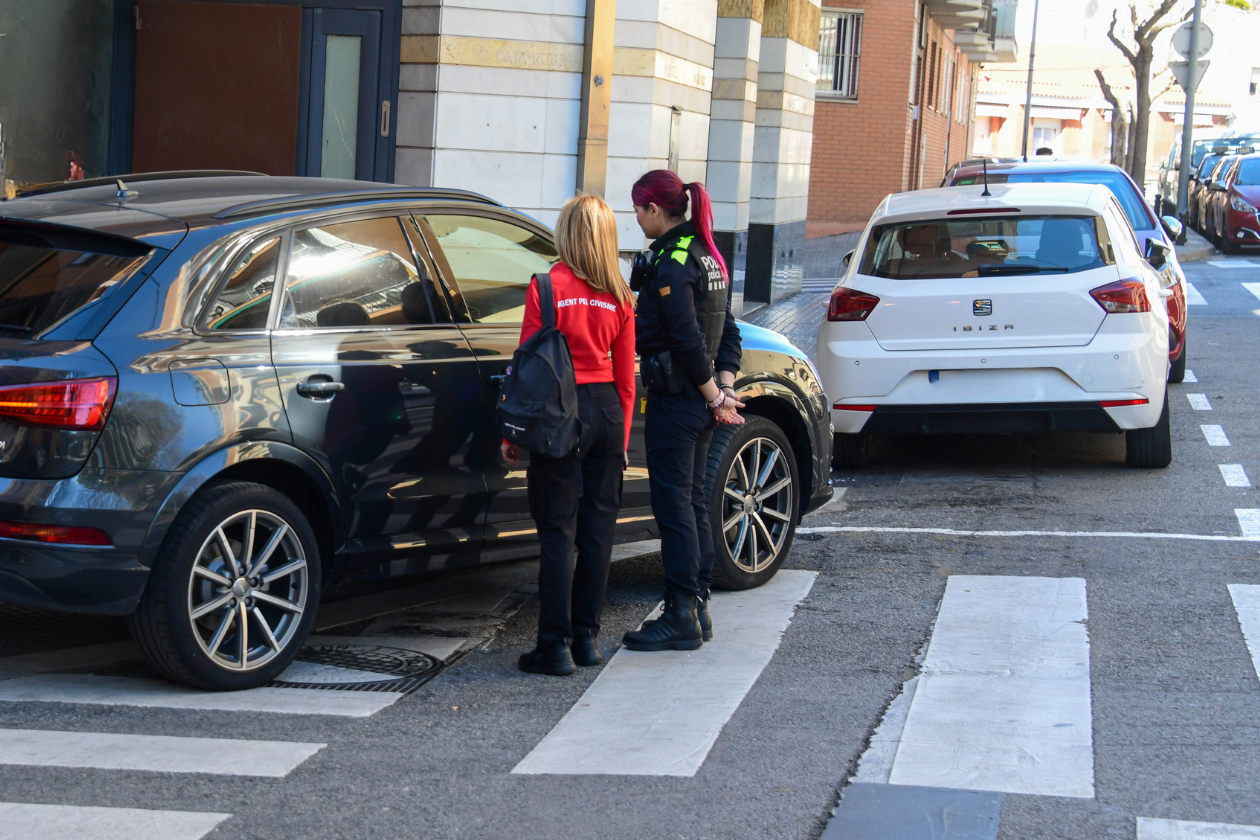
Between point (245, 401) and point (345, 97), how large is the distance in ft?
28.2

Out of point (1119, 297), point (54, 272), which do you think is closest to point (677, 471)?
point (54, 272)

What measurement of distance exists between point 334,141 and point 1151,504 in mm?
7603

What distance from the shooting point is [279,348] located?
5.04 m

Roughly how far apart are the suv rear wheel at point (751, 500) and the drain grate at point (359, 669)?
4.43ft

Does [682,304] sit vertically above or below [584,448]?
above

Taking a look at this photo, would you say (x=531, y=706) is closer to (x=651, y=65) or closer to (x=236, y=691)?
(x=236, y=691)

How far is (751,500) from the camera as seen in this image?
650cm

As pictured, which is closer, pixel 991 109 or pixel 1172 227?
pixel 1172 227

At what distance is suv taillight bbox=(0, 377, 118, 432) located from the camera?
455 centimetres

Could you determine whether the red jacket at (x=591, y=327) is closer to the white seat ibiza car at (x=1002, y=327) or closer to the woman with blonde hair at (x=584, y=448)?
the woman with blonde hair at (x=584, y=448)

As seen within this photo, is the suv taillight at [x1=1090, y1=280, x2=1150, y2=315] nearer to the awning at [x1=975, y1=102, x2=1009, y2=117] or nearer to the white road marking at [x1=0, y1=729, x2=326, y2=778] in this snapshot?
the white road marking at [x1=0, y1=729, x2=326, y2=778]

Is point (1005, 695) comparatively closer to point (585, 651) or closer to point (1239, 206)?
point (585, 651)

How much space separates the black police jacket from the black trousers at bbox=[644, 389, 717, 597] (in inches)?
5.1

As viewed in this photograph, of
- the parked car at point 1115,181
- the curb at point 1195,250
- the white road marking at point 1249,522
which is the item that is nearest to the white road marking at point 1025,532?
the white road marking at point 1249,522
